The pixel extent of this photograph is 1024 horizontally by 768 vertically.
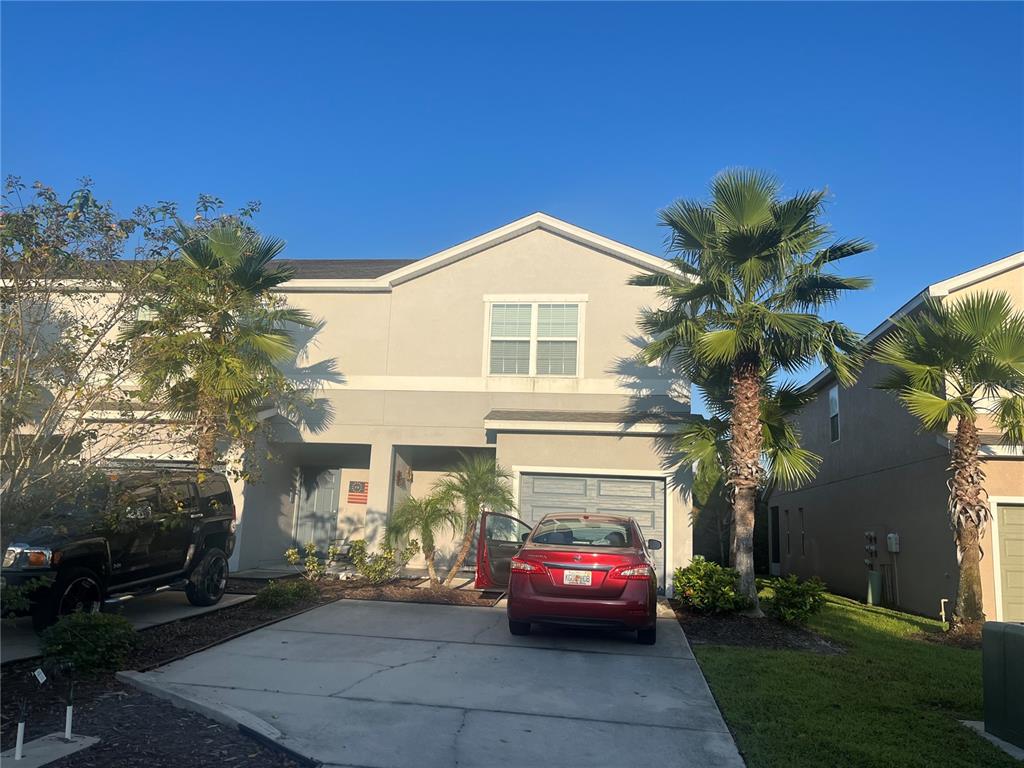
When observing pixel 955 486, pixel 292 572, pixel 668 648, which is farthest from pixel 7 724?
pixel 955 486

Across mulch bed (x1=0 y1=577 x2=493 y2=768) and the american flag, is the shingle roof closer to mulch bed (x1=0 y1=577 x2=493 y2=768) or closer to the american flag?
the american flag

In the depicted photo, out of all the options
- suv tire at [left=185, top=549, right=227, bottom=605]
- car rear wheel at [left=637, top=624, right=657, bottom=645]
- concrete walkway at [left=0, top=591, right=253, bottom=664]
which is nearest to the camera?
concrete walkway at [left=0, top=591, right=253, bottom=664]

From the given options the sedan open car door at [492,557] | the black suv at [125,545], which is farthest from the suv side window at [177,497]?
the sedan open car door at [492,557]

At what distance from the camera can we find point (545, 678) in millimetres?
7215

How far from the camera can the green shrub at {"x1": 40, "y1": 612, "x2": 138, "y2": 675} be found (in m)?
6.30

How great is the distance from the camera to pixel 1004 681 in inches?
229

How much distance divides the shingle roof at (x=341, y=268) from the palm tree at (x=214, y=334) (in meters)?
1.55

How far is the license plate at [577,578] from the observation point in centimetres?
841

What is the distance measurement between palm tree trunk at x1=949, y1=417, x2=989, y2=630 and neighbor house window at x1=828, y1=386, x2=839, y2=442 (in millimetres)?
8423

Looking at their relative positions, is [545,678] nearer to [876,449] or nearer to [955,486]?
[955,486]

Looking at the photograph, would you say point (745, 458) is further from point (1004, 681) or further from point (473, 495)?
point (1004, 681)

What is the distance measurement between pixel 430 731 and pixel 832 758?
2858 millimetres

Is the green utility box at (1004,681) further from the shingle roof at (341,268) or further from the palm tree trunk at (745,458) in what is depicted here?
the shingle roof at (341,268)

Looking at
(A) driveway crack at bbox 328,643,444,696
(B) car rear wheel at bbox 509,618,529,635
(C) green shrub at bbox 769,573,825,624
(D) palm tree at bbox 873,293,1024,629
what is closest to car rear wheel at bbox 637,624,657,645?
(B) car rear wheel at bbox 509,618,529,635
